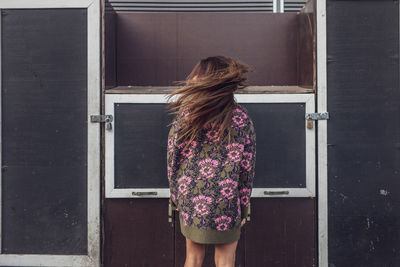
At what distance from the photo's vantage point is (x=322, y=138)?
2.65 m

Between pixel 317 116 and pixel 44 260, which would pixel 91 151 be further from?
pixel 317 116

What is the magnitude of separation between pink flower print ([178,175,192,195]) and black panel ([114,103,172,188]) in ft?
2.87

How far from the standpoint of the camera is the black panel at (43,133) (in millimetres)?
2680

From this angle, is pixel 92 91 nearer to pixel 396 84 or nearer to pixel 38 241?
pixel 38 241

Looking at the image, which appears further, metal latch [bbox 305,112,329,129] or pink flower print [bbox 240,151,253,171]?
metal latch [bbox 305,112,329,129]

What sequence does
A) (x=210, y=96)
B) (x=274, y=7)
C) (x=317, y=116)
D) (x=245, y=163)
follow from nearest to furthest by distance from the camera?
1. (x=210, y=96)
2. (x=245, y=163)
3. (x=317, y=116)
4. (x=274, y=7)

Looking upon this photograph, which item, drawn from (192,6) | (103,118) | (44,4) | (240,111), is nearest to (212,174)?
(240,111)

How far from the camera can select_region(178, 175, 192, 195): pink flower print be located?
181cm

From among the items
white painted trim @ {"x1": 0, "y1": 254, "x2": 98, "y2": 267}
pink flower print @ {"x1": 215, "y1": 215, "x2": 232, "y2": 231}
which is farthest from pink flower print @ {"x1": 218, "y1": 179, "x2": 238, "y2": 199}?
white painted trim @ {"x1": 0, "y1": 254, "x2": 98, "y2": 267}

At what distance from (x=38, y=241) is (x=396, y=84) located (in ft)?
10.3

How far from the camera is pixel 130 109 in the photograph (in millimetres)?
2674

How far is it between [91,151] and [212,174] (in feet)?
4.29

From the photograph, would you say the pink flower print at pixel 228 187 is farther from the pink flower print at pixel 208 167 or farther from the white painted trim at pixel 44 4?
the white painted trim at pixel 44 4

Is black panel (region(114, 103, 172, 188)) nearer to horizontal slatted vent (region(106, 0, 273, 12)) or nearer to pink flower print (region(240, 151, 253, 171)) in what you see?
pink flower print (region(240, 151, 253, 171))
